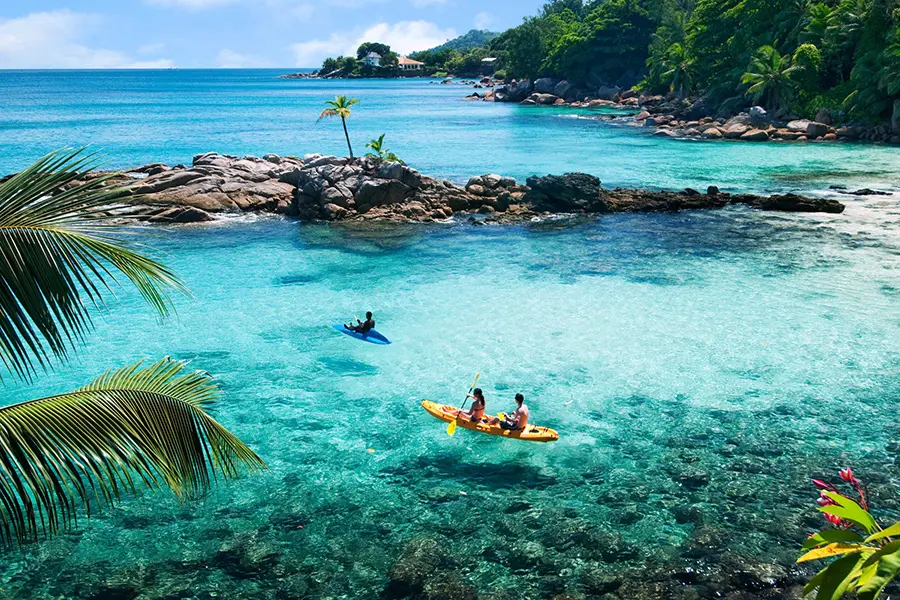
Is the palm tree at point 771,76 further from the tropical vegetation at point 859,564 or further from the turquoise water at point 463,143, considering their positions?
the tropical vegetation at point 859,564

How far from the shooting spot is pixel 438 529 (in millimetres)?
12281

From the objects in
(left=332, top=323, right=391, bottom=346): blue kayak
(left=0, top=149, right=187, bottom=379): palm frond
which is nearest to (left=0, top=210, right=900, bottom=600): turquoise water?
(left=332, top=323, right=391, bottom=346): blue kayak

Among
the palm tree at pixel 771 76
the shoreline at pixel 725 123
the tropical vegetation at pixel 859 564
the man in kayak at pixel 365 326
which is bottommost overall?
the man in kayak at pixel 365 326

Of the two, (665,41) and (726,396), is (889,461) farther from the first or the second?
(665,41)

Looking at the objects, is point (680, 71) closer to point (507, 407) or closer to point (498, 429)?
point (507, 407)

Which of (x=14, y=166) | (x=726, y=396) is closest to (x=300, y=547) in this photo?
(x=726, y=396)

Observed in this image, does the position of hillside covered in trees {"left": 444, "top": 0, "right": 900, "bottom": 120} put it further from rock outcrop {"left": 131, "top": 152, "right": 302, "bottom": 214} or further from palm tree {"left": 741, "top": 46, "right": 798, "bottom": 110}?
rock outcrop {"left": 131, "top": 152, "right": 302, "bottom": 214}

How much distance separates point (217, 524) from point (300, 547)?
1.74 m

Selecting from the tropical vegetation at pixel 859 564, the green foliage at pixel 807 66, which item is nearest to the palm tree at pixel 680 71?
the green foliage at pixel 807 66

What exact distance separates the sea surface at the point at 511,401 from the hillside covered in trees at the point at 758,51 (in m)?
31.3

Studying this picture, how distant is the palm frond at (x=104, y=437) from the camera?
18.4 ft

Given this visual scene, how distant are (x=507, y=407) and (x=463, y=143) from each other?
56898 millimetres

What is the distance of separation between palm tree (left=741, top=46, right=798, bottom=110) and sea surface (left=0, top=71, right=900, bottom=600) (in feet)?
120

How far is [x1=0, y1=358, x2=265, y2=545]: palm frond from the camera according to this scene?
562 cm
